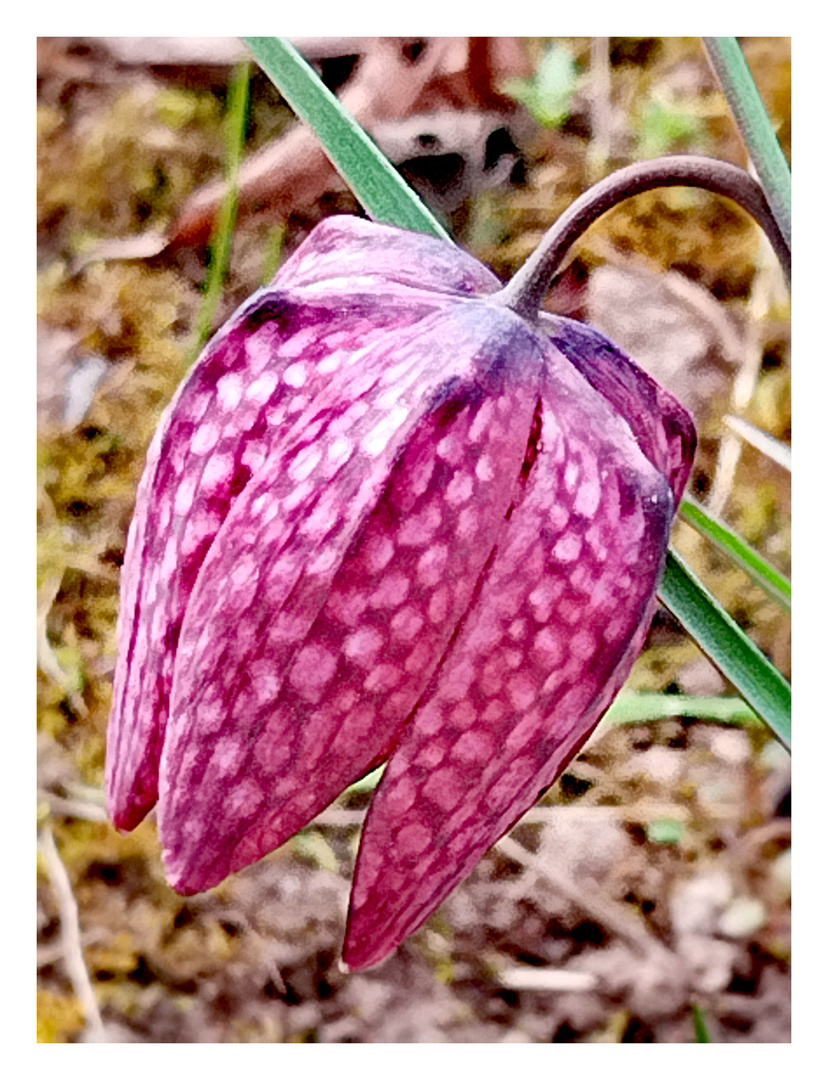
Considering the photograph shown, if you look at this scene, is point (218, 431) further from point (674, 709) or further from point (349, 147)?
point (674, 709)

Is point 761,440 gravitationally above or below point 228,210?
below

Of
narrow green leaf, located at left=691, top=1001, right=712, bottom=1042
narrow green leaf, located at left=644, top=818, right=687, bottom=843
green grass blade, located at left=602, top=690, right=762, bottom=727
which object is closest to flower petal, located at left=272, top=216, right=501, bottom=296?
green grass blade, located at left=602, top=690, right=762, bottom=727

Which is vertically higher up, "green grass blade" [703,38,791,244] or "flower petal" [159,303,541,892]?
"green grass blade" [703,38,791,244]

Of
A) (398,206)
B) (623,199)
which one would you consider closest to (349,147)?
(398,206)

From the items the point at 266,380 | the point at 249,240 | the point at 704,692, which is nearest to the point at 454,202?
the point at 249,240

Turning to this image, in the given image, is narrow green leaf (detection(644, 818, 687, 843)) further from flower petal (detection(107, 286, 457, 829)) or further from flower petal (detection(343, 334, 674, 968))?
flower petal (detection(107, 286, 457, 829))

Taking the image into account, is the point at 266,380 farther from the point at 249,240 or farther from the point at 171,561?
the point at 249,240
